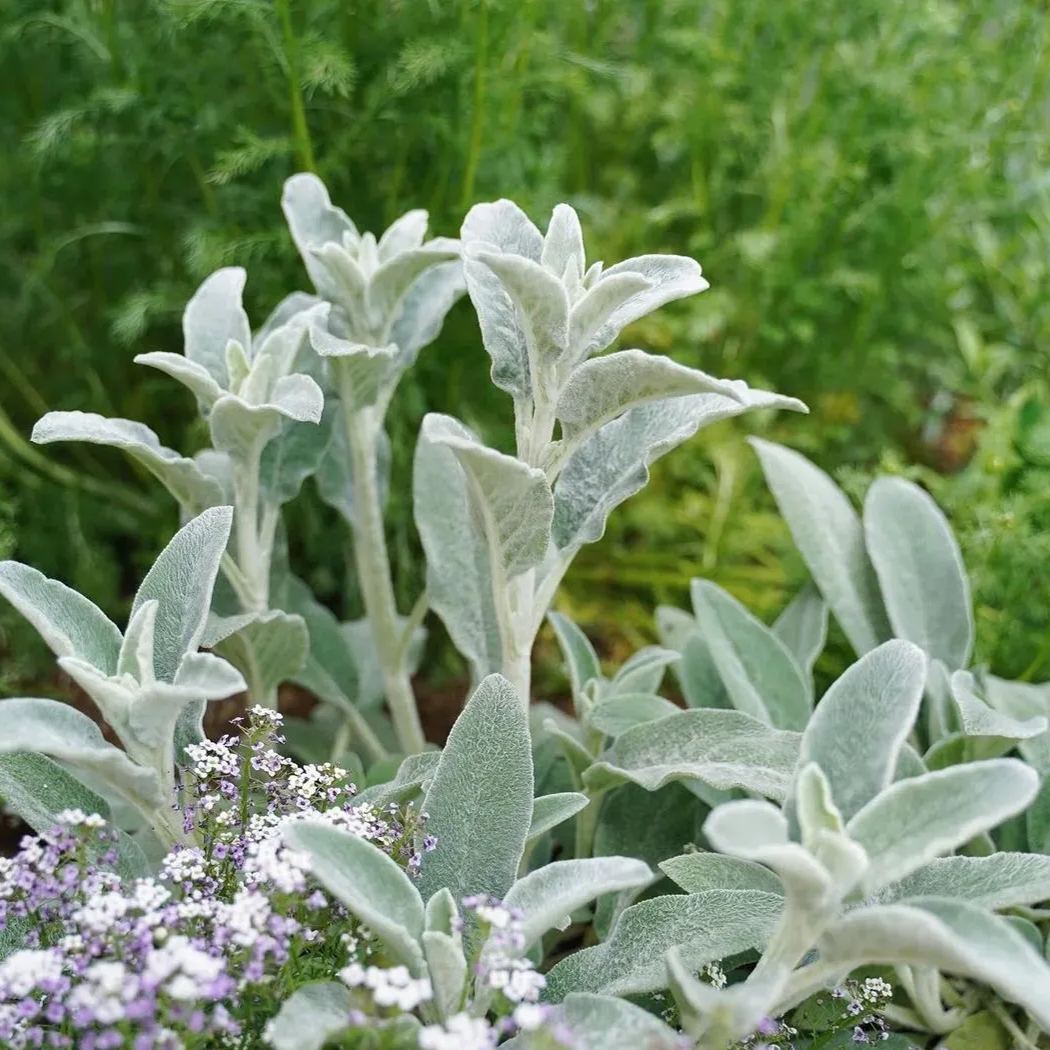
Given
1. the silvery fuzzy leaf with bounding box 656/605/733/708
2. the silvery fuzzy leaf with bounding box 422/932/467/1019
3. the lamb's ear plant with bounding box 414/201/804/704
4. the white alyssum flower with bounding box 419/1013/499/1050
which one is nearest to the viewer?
the white alyssum flower with bounding box 419/1013/499/1050

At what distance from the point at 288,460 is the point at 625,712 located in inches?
14.0

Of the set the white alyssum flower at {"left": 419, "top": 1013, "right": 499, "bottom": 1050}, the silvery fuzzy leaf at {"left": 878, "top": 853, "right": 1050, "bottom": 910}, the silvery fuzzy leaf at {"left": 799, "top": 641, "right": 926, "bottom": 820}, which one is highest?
the silvery fuzzy leaf at {"left": 799, "top": 641, "right": 926, "bottom": 820}

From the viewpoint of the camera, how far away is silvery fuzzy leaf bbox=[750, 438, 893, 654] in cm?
114

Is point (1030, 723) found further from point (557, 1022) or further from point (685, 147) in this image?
point (685, 147)

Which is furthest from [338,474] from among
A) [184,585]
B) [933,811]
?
[933,811]

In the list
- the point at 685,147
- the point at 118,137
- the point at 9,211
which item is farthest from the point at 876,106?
the point at 9,211

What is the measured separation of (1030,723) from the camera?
896 mm

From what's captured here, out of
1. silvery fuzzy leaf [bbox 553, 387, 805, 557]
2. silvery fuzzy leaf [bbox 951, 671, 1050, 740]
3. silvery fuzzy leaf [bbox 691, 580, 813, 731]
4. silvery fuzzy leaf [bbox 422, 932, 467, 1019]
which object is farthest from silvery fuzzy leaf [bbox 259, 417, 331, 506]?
silvery fuzzy leaf [bbox 951, 671, 1050, 740]

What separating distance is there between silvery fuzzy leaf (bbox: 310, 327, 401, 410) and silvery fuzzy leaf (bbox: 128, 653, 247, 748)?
0.27 meters

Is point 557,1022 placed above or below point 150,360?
below

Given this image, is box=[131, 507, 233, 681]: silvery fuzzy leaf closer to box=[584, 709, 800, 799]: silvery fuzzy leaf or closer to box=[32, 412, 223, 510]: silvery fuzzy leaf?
box=[32, 412, 223, 510]: silvery fuzzy leaf

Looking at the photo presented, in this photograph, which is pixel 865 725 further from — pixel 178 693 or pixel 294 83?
pixel 294 83

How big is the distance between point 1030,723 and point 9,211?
122 cm

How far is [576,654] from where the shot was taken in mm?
1043
